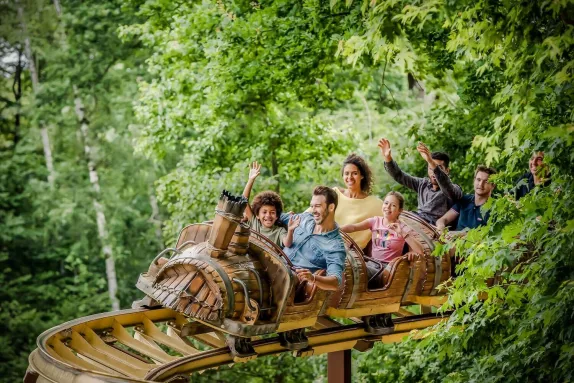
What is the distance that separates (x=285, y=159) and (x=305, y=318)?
760cm

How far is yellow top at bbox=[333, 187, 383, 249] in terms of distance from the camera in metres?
8.16

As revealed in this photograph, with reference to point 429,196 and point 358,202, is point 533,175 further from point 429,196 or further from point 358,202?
point 358,202

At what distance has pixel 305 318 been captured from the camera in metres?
7.05

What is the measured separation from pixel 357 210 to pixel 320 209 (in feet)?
3.84

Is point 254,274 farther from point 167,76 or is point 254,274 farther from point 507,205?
point 167,76

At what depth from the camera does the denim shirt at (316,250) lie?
7008 millimetres

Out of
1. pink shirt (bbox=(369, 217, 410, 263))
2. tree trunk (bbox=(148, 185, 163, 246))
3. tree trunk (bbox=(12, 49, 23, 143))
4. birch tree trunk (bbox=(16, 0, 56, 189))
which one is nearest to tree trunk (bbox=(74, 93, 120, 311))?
birch tree trunk (bbox=(16, 0, 56, 189))

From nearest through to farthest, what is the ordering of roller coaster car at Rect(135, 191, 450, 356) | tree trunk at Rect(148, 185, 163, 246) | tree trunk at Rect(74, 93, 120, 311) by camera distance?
1. roller coaster car at Rect(135, 191, 450, 356)
2. tree trunk at Rect(74, 93, 120, 311)
3. tree trunk at Rect(148, 185, 163, 246)

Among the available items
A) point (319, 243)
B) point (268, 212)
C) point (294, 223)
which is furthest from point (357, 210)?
point (319, 243)

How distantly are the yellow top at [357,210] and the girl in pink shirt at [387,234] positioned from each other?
90 mm

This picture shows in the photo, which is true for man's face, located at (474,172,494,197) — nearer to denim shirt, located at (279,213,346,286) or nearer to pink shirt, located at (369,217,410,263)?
pink shirt, located at (369,217,410,263)

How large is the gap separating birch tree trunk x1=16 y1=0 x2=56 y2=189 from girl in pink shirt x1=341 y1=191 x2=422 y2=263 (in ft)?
45.4

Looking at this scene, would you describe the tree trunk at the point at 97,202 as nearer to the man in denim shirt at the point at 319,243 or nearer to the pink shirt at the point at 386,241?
the pink shirt at the point at 386,241

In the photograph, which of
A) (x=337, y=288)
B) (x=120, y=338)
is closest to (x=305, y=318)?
(x=337, y=288)
